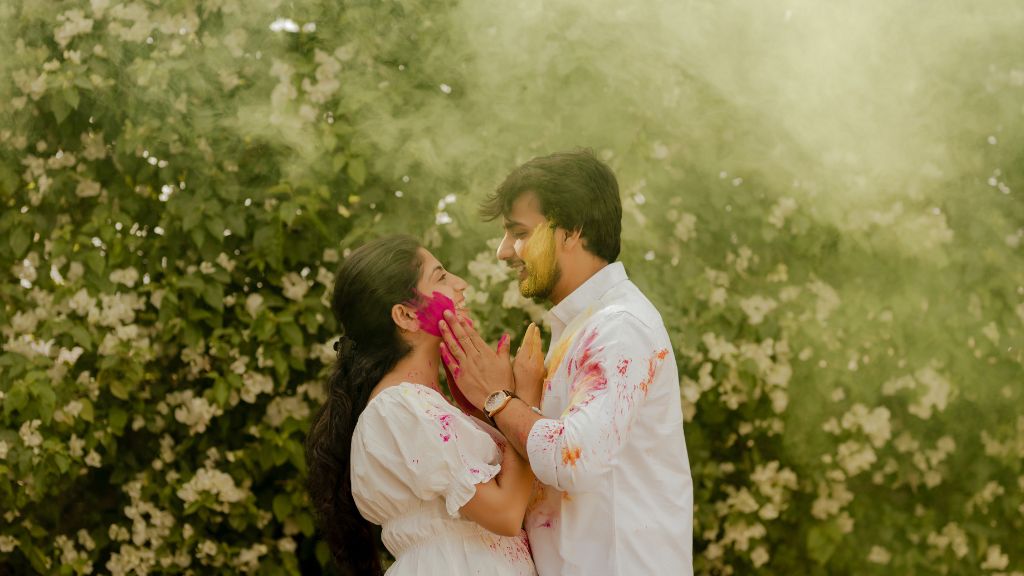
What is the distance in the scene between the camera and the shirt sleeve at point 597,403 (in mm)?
2340

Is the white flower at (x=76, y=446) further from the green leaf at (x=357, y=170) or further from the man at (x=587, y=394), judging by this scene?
the man at (x=587, y=394)

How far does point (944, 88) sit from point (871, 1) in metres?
0.48

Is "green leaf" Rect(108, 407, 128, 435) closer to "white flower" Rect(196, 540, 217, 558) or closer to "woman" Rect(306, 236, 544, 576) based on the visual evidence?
"white flower" Rect(196, 540, 217, 558)

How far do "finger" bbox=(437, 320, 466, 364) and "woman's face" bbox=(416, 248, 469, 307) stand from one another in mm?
103

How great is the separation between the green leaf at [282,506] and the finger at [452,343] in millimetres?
1834

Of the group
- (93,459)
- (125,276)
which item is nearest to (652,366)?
(125,276)

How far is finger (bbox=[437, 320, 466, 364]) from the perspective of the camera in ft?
8.77

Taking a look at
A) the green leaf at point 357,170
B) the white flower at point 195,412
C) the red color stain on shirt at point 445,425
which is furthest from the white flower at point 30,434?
the red color stain on shirt at point 445,425

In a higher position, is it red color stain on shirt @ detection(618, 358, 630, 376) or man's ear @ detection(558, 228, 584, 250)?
man's ear @ detection(558, 228, 584, 250)

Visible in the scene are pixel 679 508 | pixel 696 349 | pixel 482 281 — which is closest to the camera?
pixel 679 508

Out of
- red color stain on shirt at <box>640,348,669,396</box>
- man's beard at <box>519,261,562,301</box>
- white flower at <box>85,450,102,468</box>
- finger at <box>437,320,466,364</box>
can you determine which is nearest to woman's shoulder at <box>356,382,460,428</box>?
finger at <box>437,320,466,364</box>

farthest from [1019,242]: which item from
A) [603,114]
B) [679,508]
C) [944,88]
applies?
[679,508]

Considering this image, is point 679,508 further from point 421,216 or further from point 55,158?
point 55,158

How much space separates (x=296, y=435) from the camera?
170 inches
